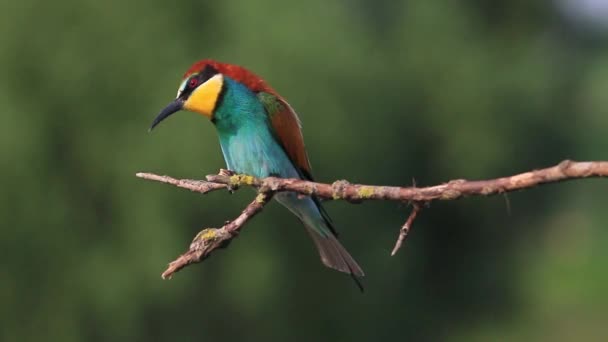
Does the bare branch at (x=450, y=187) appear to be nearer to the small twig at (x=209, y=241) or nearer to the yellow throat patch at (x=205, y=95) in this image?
the small twig at (x=209, y=241)

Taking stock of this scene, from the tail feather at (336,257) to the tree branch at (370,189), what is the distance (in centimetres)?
57

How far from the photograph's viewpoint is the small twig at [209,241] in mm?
2766

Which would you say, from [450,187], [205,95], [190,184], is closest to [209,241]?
[190,184]

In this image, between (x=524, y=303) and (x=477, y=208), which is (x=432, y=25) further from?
(x=524, y=303)

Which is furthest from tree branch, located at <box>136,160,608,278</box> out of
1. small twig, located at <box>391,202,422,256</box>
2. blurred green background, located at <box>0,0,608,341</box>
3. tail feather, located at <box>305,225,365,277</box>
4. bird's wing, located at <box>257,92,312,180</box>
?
blurred green background, located at <box>0,0,608,341</box>

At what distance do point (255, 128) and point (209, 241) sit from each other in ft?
3.84

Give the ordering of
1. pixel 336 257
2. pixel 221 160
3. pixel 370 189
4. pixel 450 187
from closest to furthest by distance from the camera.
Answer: pixel 450 187
pixel 370 189
pixel 336 257
pixel 221 160

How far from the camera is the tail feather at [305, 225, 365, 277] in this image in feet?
11.8

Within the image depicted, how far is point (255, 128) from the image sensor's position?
394 centimetres

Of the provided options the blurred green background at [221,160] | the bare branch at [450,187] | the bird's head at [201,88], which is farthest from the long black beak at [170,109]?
the blurred green background at [221,160]

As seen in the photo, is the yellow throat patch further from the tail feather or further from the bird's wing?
the tail feather

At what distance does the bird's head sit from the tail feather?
20.0 inches

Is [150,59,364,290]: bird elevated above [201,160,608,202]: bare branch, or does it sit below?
below

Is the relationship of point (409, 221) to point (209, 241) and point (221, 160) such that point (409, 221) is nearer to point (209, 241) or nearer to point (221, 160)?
point (209, 241)
